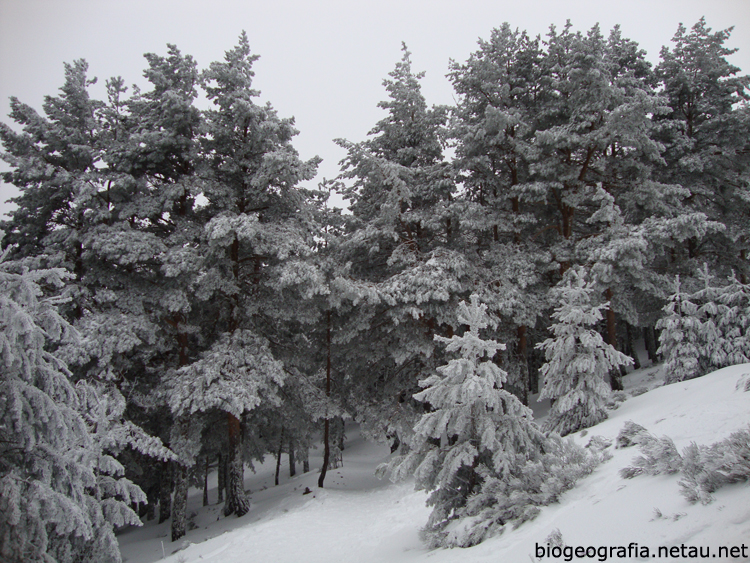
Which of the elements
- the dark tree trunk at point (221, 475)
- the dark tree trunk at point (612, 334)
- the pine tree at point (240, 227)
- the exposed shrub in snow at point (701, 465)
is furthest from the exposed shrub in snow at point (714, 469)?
the dark tree trunk at point (221, 475)

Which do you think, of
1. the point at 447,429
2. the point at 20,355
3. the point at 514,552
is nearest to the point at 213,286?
the point at 20,355

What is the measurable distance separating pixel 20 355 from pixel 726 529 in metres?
8.19

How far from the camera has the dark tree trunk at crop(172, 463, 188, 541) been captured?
1265 cm

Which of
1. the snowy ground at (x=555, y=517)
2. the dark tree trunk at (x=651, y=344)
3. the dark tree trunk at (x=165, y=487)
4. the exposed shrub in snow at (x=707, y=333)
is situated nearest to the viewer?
the snowy ground at (x=555, y=517)

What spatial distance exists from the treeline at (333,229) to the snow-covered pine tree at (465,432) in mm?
4749

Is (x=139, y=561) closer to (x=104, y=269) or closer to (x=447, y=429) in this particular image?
(x=104, y=269)

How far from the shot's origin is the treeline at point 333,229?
1162 cm

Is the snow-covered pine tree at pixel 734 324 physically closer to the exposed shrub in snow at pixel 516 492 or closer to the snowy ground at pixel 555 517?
the snowy ground at pixel 555 517

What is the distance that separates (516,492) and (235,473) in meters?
10.1

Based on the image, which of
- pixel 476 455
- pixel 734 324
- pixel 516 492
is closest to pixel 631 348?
pixel 734 324

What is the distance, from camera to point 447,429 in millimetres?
7133

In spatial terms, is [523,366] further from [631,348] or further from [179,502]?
[179,502]

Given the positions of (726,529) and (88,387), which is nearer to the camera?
(726,529)

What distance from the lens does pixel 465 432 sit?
7.01 meters
